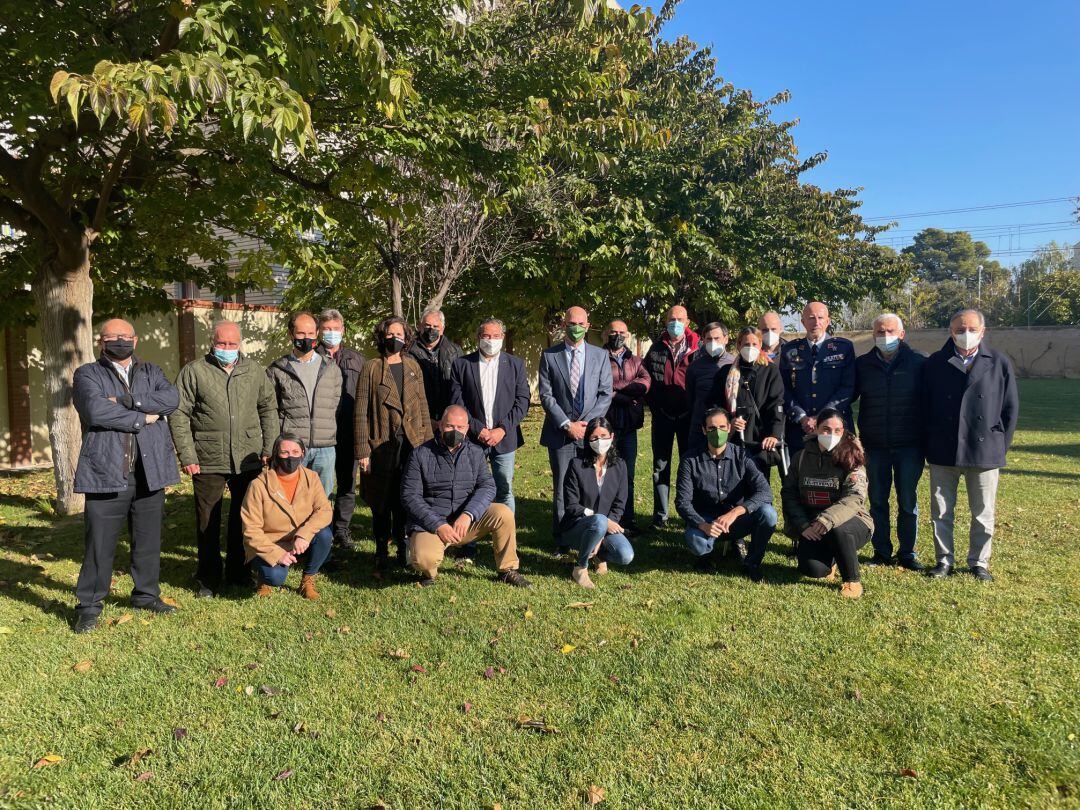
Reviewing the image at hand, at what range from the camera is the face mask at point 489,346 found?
→ 19.4 feet

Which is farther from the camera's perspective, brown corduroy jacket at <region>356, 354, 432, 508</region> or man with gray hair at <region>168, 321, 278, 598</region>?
brown corduroy jacket at <region>356, 354, 432, 508</region>

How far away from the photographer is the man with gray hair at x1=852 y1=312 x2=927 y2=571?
557cm

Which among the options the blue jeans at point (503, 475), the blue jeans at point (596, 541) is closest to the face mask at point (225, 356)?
the blue jeans at point (503, 475)

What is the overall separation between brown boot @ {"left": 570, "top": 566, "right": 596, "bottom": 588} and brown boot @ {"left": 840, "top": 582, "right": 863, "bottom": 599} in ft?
5.90

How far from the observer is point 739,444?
5.93 m

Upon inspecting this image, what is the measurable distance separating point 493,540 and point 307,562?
1419 mm

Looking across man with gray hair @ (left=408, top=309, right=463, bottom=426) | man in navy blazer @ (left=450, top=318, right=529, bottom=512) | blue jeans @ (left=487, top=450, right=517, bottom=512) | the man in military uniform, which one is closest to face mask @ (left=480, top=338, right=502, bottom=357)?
man in navy blazer @ (left=450, top=318, right=529, bottom=512)

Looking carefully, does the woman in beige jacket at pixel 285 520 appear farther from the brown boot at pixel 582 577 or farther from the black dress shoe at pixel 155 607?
the brown boot at pixel 582 577

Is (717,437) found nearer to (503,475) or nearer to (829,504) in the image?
(829,504)

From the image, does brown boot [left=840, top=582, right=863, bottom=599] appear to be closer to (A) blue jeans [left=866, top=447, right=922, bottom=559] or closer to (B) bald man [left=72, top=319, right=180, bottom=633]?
(A) blue jeans [left=866, top=447, right=922, bottom=559]

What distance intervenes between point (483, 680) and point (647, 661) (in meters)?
0.95

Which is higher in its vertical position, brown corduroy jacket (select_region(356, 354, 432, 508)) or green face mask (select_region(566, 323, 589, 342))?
green face mask (select_region(566, 323, 589, 342))

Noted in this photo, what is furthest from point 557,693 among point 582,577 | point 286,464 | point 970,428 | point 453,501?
point 970,428

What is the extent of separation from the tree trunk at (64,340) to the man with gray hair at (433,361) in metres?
4.31
